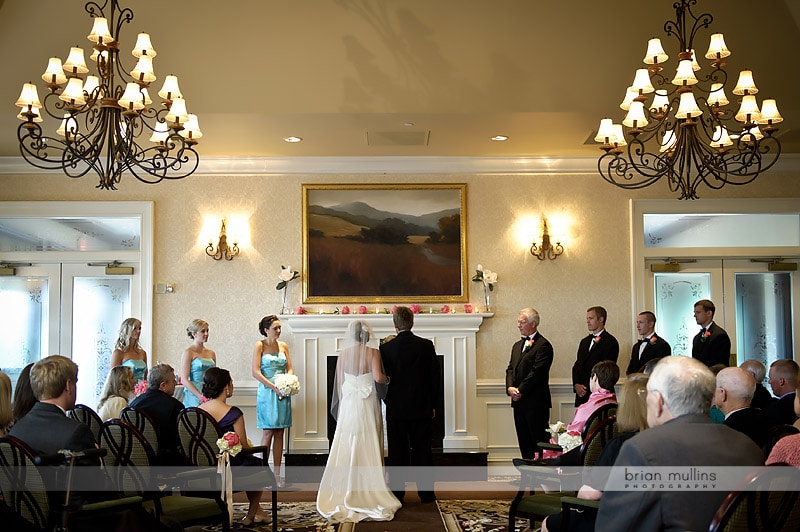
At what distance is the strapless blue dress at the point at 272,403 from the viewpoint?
8.24 meters

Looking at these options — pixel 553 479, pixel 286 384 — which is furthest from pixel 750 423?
pixel 286 384

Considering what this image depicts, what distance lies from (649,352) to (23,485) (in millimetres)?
6302

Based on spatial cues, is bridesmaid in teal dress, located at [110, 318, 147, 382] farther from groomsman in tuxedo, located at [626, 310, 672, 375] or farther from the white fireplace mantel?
groomsman in tuxedo, located at [626, 310, 672, 375]

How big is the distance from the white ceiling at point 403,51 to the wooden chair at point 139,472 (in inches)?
140

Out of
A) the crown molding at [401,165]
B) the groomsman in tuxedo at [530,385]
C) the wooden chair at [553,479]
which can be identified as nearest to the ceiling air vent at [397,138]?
the crown molding at [401,165]

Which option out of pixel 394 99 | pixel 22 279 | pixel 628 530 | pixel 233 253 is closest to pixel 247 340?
pixel 233 253

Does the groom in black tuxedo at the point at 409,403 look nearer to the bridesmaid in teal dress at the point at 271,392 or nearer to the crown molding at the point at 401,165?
the bridesmaid in teal dress at the point at 271,392

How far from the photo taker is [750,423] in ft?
14.9

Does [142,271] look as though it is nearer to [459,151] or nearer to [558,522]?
[459,151]

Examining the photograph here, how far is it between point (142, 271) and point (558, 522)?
6.49 metres

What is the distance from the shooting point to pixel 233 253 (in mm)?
9398

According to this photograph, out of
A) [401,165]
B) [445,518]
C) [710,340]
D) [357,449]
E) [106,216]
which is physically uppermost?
[401,165]

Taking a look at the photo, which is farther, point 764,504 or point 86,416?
point 86,416

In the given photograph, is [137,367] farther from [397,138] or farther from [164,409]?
[397,138]
